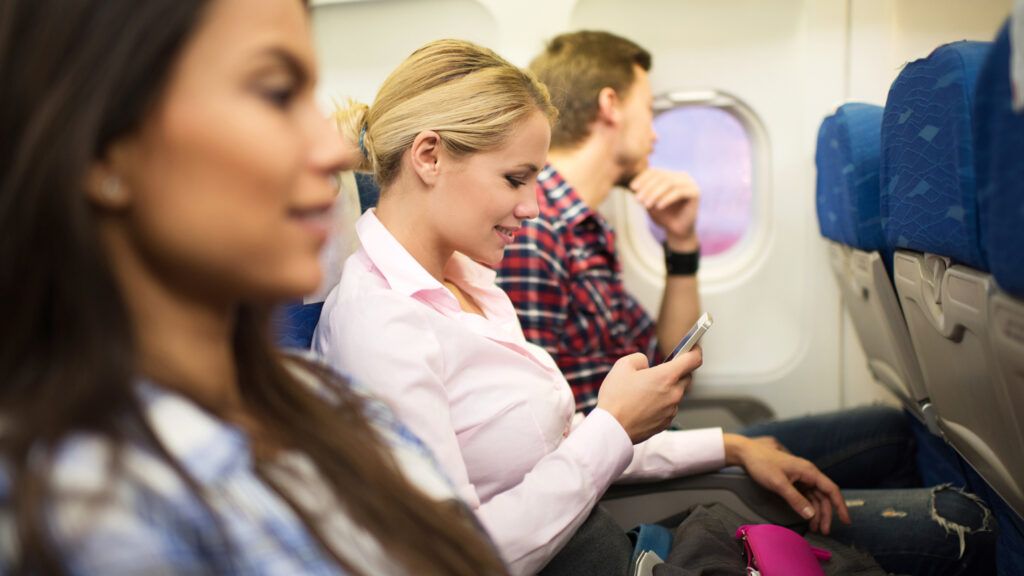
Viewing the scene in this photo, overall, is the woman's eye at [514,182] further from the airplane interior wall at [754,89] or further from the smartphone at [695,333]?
the airplane interior wall at [754,89]

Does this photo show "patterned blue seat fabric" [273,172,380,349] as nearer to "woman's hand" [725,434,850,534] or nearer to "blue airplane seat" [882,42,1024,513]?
"woman's hand" [725,434,850,534]

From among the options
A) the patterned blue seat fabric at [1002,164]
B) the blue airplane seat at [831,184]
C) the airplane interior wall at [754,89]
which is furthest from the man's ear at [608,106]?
the patterned blue seat fabric at [1002,164]

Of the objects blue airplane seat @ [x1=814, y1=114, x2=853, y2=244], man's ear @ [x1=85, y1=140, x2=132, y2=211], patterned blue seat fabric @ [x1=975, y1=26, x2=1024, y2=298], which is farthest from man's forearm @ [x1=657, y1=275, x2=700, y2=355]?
man's ear @ [x1=85, y1=140, x2=132, y2=211]

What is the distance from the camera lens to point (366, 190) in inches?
66.9

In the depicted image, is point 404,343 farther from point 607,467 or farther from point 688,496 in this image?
point 688,496

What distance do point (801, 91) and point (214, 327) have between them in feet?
7.70

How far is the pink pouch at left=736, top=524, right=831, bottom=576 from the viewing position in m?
1.30

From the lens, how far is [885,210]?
5.19 feet

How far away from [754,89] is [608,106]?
1.67ft

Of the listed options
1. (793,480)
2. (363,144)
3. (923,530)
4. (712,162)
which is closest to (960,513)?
(923,530)

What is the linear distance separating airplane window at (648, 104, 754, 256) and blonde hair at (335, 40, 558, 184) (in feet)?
4.78

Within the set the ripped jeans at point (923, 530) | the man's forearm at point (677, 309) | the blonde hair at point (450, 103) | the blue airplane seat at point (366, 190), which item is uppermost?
the blonde hair at point (450, 103)

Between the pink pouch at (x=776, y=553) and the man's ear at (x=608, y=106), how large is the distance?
1.46m

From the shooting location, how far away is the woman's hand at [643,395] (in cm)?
138
